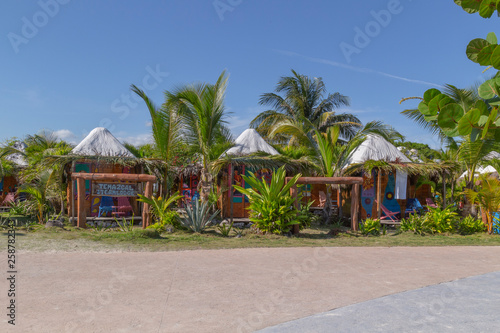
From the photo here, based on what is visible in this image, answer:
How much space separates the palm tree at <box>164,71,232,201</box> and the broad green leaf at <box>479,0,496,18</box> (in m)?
9.85

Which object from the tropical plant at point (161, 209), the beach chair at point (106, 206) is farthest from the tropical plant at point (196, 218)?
the beach chair at point (106, 206)

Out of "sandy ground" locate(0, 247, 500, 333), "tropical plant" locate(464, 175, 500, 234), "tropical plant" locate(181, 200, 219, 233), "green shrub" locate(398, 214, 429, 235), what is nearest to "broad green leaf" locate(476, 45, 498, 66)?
"sandy ground" locate(0, 247, 500, 333)

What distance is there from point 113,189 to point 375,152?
9157 millimetres

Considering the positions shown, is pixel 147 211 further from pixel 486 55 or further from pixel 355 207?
pixel 486 55

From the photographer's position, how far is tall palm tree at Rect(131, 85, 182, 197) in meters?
12.7

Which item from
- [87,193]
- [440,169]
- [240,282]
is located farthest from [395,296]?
[87,193]

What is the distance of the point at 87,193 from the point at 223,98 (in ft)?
19.5

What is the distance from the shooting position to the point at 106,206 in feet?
45.1

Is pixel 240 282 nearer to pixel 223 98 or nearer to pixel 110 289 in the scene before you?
pixel 110 289

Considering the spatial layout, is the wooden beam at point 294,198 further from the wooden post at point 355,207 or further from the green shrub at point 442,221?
the green shrub at point 442,221

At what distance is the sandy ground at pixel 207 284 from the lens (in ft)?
12.6

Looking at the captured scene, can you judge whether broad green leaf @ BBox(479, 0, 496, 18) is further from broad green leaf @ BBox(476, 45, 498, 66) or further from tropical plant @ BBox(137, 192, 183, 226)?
tropical plant @ BBox(137, 192, 183, 226)

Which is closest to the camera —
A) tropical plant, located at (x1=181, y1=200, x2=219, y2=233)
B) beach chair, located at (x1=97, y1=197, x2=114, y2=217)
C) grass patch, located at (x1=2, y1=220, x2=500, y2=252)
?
grass patch, located at (x1=2, y1=220, x2=500, y2=252)

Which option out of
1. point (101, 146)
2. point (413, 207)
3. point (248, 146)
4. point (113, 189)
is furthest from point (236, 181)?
point (413, 207)
